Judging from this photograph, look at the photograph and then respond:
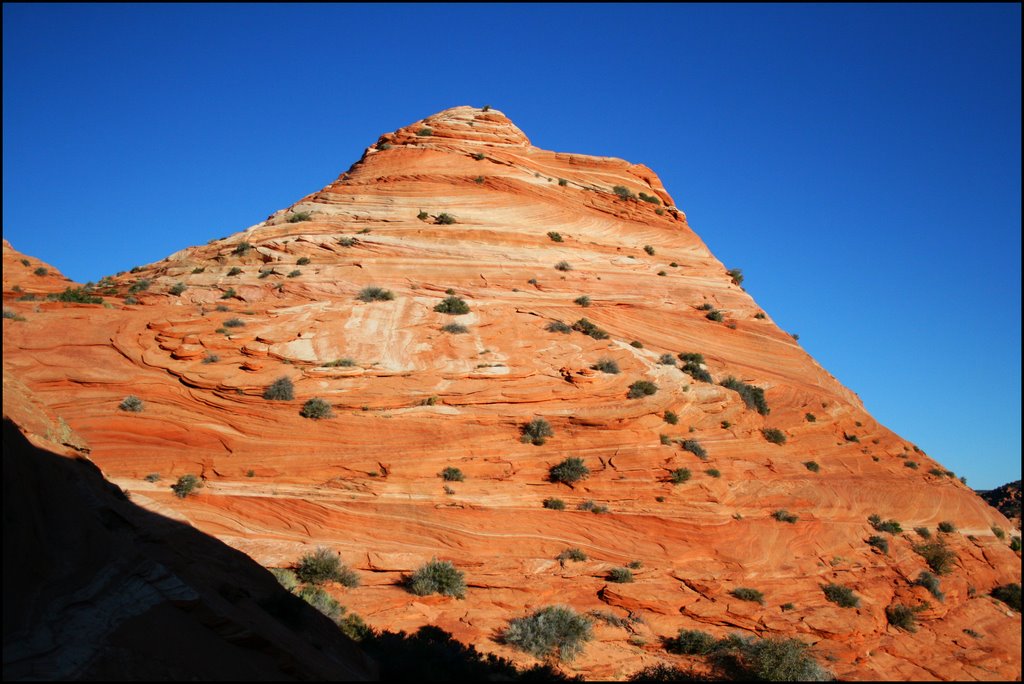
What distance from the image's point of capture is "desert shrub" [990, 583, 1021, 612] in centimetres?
1865

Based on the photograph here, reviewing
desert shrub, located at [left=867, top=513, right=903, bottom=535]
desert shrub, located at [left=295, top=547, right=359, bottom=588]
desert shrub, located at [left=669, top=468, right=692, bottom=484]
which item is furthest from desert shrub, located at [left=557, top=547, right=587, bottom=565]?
desert shrub, located at [left=867, top=513, right=903, bottom=535]

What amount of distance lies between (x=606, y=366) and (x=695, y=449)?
4019 millimetres

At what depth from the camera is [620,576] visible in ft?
48.2

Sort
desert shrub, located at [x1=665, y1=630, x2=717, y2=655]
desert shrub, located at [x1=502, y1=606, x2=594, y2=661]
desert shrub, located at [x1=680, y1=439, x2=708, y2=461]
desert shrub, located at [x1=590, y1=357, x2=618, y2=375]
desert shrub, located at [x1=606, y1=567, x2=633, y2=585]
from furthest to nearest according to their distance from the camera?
desert shrub, located at [x1=590, y1=357, x2=618, y2=375] → desert shrub, located at [x1=680, y1=439, x2=708, y2=461] → desert shrub, located at [x1=606, y1=567, x2=633, y2=585] → desert shrub, located at [x1=665, y1=630, x2=717, y2=655] → desert shrub, located at [x1=502, y1=606, x2=594, y2=661]

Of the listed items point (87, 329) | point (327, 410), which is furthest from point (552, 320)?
point (87, 329)

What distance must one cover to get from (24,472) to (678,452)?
1657 centimetres

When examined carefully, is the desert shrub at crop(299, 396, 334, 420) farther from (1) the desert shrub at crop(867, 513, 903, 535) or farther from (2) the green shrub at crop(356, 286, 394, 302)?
(1) the desert shrub at crop(867, 513, 903, 535)

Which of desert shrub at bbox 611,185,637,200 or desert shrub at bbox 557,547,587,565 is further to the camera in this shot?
desert shrub at bbox 611,185,637,200

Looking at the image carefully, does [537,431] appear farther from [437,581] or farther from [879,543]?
[879,543]

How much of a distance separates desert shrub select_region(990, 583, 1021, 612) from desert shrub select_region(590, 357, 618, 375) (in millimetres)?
13901

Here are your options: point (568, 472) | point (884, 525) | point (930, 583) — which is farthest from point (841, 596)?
point (568, 472)

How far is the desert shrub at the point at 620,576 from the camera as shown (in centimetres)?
1470

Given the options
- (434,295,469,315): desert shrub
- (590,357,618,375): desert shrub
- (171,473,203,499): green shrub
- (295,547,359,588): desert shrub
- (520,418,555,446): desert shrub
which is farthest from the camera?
(434,295,469,315): desert shrub

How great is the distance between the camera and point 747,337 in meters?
27.7
